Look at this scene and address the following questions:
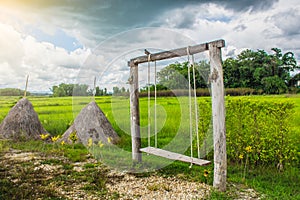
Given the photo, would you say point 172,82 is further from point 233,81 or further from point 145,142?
point 233,81

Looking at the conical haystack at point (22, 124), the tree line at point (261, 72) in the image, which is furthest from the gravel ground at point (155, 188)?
the tree line at point (261, 72)

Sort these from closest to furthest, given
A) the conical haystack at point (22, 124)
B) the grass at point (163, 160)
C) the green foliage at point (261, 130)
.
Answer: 1. the grass at point (163, 160)
2. the green foliage at point (261, 130)
3. the conical haystack at point (22, 124)

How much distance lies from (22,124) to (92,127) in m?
2.20

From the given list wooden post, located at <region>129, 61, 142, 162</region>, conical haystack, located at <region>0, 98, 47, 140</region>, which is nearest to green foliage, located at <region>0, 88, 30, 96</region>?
conical haystack, located at <region>0, 98, 47, 140</region>

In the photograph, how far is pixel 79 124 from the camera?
717 centimetres

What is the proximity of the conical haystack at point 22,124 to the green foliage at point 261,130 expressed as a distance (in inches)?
217

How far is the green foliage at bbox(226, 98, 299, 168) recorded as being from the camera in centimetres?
442

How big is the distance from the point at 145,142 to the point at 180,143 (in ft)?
2.88

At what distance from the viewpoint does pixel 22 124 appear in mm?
7727

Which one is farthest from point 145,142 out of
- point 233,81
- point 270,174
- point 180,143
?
point 233,81

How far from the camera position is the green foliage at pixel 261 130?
4.42 m

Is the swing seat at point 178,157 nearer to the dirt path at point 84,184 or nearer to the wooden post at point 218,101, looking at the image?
the wooden post at point 218,101

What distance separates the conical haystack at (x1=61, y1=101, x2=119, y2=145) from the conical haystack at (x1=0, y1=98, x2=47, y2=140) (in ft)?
4.14

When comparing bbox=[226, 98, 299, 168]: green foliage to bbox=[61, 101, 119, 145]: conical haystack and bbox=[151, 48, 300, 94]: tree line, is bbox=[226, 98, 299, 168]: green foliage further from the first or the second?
bbox=[151, 48, 300, 94]: tree line
